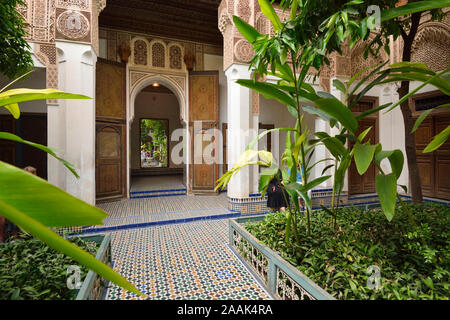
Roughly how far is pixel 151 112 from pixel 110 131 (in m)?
3.16

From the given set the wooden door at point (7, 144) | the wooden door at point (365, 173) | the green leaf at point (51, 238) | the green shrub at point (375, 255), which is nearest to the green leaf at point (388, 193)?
the green shrub at point (375, 255)

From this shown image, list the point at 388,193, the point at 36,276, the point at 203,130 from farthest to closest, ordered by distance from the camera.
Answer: the point at 203,130 → the point at 36,276 → the point at 388,193

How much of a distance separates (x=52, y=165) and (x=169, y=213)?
5.17 ft

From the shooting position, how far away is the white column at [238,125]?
10.7 feet

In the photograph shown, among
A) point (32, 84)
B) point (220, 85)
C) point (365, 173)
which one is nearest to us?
point (32, 84)

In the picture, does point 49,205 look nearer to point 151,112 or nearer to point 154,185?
point 154,185

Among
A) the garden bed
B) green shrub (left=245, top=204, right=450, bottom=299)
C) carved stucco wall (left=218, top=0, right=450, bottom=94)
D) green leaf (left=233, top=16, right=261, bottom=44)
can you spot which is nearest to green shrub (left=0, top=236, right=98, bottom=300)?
the garden bed

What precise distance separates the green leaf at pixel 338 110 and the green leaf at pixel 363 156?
0.34 ft

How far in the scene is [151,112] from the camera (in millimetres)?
6770

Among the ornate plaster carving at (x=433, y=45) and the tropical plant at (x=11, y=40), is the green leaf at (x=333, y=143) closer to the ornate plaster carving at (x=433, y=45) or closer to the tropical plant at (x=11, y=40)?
the tropical plant at (x=11, y=40)

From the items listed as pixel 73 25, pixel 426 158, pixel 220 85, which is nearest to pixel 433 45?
pixel 426 158

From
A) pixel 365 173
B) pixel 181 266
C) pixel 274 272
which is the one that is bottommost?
pixel 181 266

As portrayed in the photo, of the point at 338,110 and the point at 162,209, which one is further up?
the point at 338,110

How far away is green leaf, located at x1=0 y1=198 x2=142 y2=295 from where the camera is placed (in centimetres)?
21
